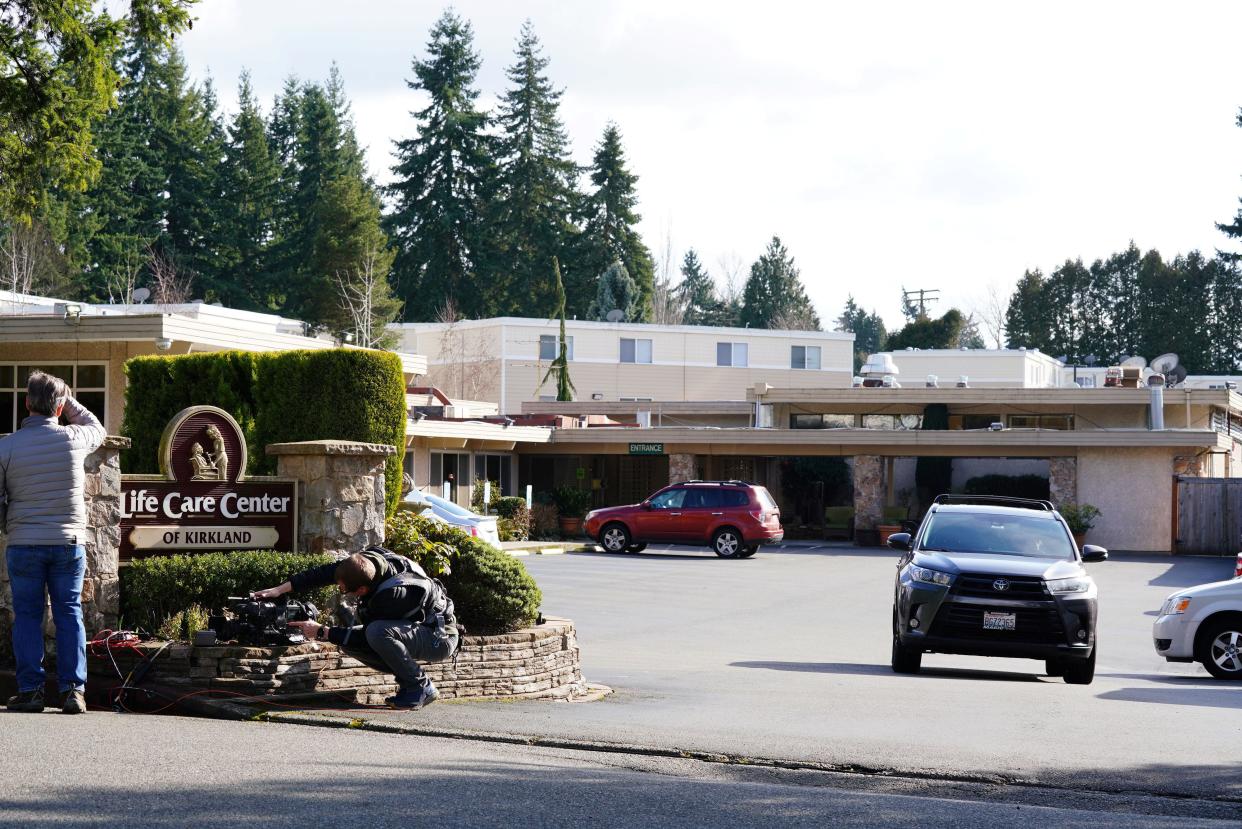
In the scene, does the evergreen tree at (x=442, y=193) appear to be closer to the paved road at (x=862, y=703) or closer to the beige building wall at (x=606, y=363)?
the beige building wall at (x=606, y=363)

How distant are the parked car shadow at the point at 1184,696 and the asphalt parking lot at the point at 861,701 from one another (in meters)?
0.02

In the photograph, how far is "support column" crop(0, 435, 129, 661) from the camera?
10.5m

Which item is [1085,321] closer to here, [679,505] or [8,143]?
[679,505]

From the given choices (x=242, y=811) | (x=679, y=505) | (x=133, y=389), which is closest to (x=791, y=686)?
(x=242, y=811)

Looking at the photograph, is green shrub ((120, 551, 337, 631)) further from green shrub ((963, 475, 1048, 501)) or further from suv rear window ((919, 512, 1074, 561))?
green shrub ((963, 475, 1048, 501))

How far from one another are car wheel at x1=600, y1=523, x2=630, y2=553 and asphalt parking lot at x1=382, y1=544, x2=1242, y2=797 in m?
11.6

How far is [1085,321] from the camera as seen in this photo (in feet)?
286

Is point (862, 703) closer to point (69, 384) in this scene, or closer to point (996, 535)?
point (996, 535)

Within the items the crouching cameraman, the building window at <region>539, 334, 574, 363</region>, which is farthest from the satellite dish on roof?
the crouching cameraman

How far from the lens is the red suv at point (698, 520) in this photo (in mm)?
35812

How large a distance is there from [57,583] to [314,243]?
61.9 meters

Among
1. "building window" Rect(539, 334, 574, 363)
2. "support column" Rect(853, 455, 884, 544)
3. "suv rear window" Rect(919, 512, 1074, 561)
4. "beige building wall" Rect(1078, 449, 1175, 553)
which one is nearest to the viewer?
"suv rear window" Rect(919, 512, 1074, 561)

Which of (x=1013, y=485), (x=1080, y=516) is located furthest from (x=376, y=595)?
(x=1013, y=485)

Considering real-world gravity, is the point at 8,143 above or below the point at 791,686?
above
